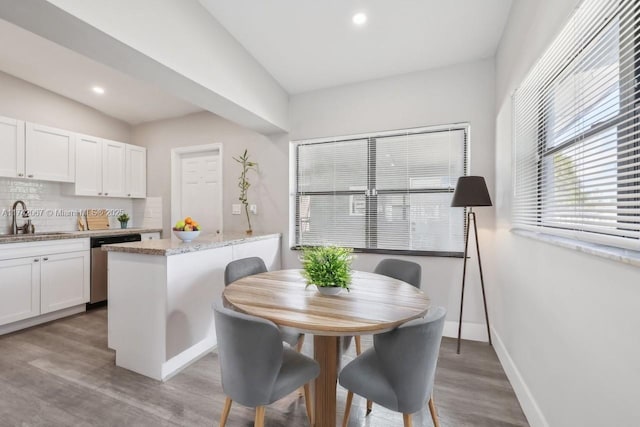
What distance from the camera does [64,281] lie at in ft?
10.5

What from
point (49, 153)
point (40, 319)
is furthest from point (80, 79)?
point (40, 319)

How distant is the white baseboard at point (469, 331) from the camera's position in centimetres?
272

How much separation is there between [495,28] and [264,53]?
211 centimetres

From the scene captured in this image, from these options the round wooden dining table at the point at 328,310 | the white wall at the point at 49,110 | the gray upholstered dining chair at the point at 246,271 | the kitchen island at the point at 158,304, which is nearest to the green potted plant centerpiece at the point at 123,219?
the white wall at the point at 49,110

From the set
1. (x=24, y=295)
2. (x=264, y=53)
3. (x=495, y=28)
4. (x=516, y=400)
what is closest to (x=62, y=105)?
(x=24, y=295)

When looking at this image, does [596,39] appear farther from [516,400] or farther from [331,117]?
[331,117]

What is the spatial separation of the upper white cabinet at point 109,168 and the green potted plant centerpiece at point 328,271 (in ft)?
12.5

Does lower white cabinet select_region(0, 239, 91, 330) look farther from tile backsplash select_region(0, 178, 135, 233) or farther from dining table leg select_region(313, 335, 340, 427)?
dining table leg select_region(313, 335, 340, 427)

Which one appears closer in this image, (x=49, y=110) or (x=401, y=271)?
(x=401, y=271)

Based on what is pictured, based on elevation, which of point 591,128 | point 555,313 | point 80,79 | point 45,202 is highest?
point 80,79

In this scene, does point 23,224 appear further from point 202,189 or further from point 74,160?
point 202,189

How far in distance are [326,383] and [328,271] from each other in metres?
0.60

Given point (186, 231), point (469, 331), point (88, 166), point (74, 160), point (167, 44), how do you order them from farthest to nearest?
1. point (88, 166)
2. point (74, 160)
3. point (469, 331)
4. point (186, 231)
5. point (167, 44)

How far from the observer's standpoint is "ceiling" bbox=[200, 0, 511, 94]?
7.16ft
